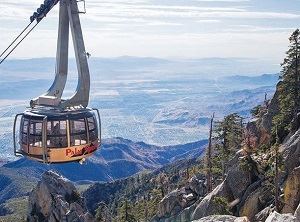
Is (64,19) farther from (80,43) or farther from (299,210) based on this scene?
(299,210)

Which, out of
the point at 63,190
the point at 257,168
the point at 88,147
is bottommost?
the point at 63,190

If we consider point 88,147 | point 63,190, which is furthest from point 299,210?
point 63,190

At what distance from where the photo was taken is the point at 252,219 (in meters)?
40.1

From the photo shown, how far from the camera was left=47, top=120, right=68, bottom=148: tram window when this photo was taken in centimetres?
2214

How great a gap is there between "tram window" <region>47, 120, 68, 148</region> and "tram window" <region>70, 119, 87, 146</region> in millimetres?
356

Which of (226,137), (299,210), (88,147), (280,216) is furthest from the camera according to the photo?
(226,137)

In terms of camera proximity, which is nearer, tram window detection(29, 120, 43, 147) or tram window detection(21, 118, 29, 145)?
tram window detection(29, 120, 43, 147)

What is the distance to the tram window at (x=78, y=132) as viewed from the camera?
22766 millimetres

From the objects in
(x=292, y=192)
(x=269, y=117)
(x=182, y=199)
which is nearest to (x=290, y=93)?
(x=269, y=117)

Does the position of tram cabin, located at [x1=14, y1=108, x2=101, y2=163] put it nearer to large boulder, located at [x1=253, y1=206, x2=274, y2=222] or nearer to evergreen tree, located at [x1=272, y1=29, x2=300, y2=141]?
large boulder, located at [x1=253, y1=206, x2=274, y2=222]

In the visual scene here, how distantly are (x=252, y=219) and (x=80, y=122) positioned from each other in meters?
21.8

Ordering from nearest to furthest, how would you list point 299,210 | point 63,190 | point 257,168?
point 299,210 < point 257,168 < point 63,190

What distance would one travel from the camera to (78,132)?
2312 centimetres

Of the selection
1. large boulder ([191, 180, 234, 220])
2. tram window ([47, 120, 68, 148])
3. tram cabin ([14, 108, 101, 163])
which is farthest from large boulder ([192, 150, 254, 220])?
tram window ([47, 120, 68, 148])
